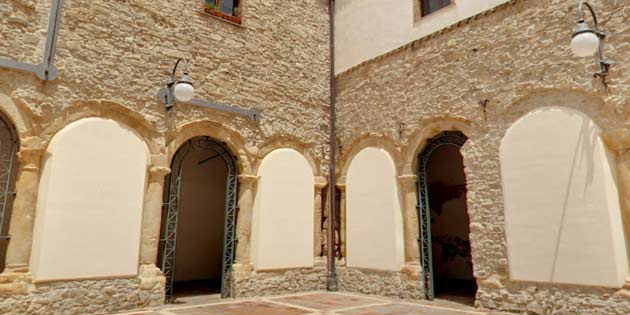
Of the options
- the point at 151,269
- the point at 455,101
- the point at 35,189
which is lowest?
the point at 151,269

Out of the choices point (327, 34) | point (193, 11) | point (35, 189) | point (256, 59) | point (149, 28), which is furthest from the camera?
point (327, 34)

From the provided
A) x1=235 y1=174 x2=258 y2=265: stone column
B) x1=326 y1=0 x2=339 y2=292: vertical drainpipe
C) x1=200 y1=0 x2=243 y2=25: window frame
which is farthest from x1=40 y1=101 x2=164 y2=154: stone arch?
x1=326 y1=0 x2=339 y2=292: vertical drainpipe

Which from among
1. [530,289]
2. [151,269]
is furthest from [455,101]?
[151,269]

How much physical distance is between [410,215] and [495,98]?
2.59 metres

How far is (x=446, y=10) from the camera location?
323 inches

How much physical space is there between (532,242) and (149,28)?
7185 mm

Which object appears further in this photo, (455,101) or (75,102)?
(455,101)

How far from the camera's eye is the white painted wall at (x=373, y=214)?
27.3ft

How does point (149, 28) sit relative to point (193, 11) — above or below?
below

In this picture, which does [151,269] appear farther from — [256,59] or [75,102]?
[256,59]

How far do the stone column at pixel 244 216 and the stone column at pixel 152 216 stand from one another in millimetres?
1546

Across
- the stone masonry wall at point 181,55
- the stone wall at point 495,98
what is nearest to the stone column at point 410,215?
the stone wall at point 495,98

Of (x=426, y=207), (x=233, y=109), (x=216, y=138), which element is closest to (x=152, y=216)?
(x=216, y=138)

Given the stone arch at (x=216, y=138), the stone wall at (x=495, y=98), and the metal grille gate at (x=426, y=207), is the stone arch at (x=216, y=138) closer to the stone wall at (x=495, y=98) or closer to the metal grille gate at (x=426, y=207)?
the stone wall at (x=495, y=98)
